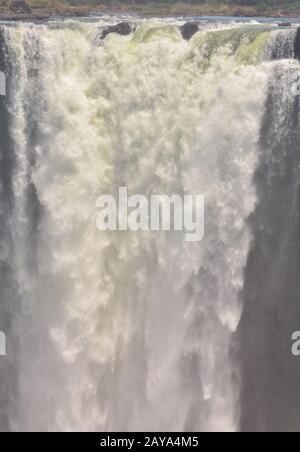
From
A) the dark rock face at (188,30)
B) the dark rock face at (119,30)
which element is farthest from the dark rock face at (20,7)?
the dark rock face at (188,30)

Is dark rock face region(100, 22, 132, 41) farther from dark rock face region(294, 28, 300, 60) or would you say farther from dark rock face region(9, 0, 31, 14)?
dark rock face region(9, 0, 31, 14)

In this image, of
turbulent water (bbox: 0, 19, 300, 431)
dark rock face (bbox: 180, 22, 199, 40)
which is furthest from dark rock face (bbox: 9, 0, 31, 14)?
dark rock face (bbox: 180, 22, 199, 40)

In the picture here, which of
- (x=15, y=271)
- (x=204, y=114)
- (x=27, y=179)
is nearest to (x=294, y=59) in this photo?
(x=204, y=114)

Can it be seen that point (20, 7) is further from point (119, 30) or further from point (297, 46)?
point (297, 46)

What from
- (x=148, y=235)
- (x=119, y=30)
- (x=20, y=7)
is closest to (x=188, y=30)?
(x=119, y=30)

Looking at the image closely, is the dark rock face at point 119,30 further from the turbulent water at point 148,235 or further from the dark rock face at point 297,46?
the dark rock face at point 297,46
